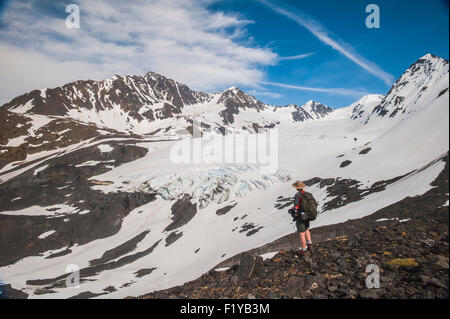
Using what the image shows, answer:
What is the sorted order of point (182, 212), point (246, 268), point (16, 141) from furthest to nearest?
1. point (16, 141)
2. point (182, 212)
3. point (246, 268)

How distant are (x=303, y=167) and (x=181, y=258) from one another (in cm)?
4703

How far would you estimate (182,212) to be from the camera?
7050 centimetres

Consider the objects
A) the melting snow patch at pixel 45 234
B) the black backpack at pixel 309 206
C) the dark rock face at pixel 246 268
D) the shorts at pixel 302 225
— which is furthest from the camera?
the melting snow patch at pixel 45 234

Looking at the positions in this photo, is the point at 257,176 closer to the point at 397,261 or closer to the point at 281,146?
the point at 281,146

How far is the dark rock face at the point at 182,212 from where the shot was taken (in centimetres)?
6550

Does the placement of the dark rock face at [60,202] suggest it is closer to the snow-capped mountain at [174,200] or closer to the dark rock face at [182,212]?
the snow-capped mountain at [174,200]

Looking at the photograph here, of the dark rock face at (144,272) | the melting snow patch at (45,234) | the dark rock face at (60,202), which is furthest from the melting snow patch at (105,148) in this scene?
the dark rock face at (144,272)

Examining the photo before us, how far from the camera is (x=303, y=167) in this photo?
78.2 metres

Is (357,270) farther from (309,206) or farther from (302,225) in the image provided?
(309,206)

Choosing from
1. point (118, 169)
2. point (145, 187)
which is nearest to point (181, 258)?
point (145, 187)

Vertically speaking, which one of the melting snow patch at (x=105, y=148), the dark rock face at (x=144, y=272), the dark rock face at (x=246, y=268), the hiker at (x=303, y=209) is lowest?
the dark rock face at (x=144, y=272)

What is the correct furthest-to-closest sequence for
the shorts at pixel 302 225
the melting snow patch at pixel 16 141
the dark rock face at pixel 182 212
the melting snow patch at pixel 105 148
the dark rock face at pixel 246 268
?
the melting snow patch at pixel 16 141 < the melting snow patch at pixel 105 148 < the dark rock face at pixel 182 212 < the shorts at pixel 302 225 < the dark rock face at pixel 246 268

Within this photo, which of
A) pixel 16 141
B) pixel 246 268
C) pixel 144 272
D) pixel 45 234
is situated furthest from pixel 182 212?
pixel 16 141
